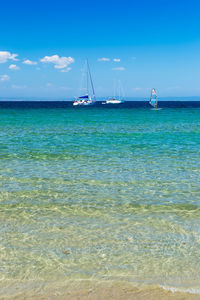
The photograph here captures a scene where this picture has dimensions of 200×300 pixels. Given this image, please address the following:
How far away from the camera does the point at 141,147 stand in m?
21.5

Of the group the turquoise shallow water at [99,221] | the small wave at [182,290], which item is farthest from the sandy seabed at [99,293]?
the turquoise shallow water at [99,221]

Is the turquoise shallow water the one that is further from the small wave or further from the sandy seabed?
the sandy seabed

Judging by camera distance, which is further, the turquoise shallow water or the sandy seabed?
the turquoise shallow water

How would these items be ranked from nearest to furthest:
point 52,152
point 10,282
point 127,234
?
1. point 10,282
2. point 127,234
3. point 52,152

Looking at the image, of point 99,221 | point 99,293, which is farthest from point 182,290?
point 99,221

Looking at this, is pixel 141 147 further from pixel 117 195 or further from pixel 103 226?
pixel 103 226

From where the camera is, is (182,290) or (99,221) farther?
(99,221)

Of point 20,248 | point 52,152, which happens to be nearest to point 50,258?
point 20,248

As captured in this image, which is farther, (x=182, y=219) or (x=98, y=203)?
(x=98, y=203)

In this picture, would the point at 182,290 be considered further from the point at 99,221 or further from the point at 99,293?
the point at 99,221

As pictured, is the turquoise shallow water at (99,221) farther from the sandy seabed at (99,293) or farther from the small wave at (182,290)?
the sandy seabed at (99,293)

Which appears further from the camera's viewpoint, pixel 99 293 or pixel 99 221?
pixel 99 221

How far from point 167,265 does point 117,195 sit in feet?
15.1

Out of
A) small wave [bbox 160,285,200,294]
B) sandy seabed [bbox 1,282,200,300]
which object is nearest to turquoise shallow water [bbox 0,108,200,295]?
small wave [bbox 160,285,200,294]
